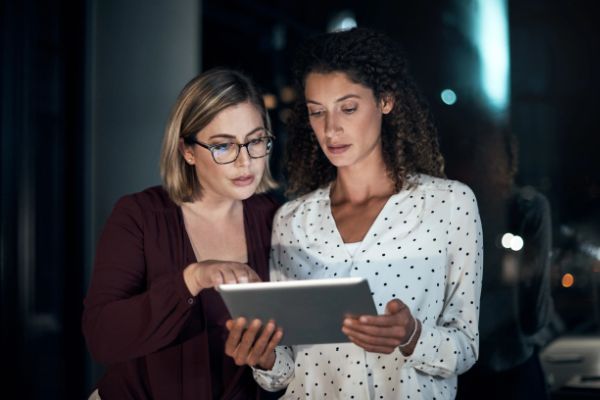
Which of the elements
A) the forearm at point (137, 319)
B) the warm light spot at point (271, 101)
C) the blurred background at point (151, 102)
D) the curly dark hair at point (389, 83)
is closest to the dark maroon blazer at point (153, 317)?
A: the forearm at point (137, 319)

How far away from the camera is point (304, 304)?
173cm

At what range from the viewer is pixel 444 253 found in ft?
6.84

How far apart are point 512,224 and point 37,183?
6.83 feet

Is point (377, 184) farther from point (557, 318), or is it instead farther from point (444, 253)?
point (557, 318)

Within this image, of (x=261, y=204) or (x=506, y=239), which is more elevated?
(x=261, y=204)

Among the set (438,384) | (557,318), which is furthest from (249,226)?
(557,318)

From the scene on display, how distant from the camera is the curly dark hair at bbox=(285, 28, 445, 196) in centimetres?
226

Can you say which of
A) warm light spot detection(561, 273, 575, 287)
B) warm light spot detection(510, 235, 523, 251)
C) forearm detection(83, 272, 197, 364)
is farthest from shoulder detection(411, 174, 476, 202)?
forearm detection(83, 272, 197, 364)

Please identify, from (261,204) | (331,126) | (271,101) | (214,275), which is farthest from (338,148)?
(271,101)

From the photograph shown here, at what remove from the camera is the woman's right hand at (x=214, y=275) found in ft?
6.31

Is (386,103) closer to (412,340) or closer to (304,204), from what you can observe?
(304,204)

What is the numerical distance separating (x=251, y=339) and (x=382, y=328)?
34 cm

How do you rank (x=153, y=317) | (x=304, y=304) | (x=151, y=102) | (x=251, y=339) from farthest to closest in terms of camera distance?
(x=151, y=102) → (x=153, y=317) → (x=251, y=339) → (x=304, y=304)

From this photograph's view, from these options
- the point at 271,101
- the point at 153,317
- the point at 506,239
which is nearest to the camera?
the point at 153,317
